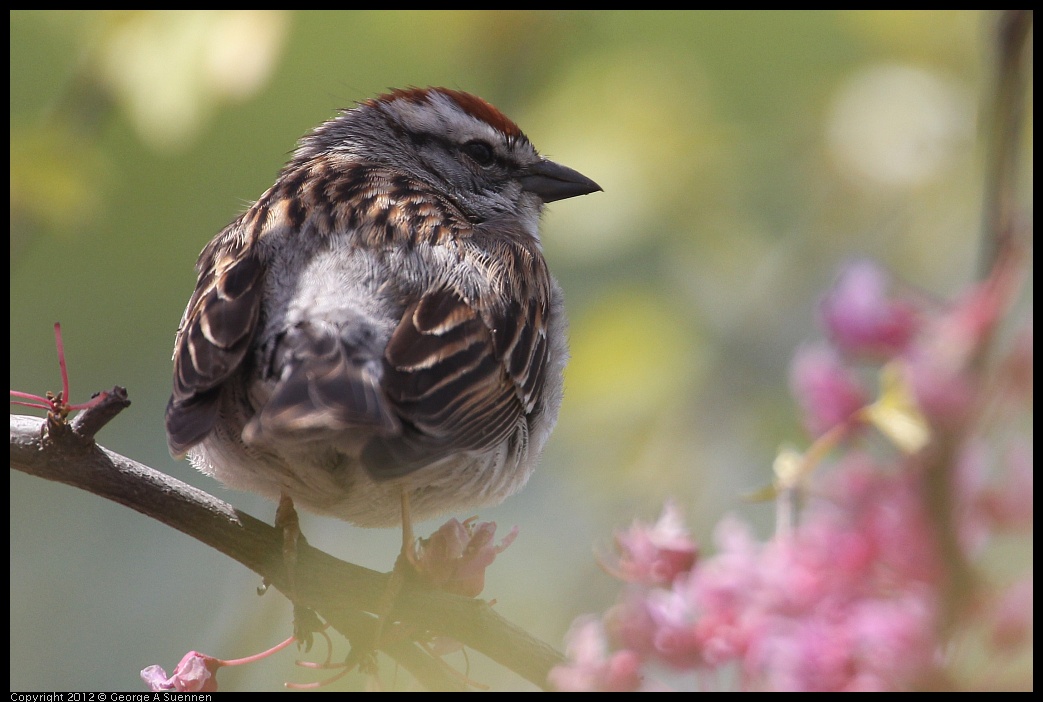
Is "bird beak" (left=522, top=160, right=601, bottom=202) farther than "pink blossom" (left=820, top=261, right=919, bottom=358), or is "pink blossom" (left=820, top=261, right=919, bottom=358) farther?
"bird beak" (left=522, top=160, right=601, bottom=202)

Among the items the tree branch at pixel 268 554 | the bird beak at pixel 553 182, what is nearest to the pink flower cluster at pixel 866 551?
the tree branch at pixel 268 554

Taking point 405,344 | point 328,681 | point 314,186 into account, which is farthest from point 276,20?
point 328,681

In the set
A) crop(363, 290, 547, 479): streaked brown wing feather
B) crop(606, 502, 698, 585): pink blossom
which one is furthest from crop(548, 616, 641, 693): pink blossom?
crop(363, 290, 547, 479): streaked brown wing feather

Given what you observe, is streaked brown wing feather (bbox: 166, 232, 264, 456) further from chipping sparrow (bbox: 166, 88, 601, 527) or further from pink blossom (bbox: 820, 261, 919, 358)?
pink blossom (bbox: 820, 261, 919, 358)

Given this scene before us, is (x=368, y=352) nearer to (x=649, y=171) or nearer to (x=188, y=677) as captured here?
(x=188, y=677)

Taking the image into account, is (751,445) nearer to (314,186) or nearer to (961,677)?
(314,186)

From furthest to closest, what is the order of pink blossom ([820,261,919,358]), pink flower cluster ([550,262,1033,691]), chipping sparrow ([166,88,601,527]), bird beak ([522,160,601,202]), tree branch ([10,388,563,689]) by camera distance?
1. bird beak ([522,160,601,202])
2. chipping sparrow ([166,88,601,527])
3. tree branch ([10,388,563,689])
4. pink blossom ([820,261,919,358])
5. pink flower cluster ([550,262,1033,691])
